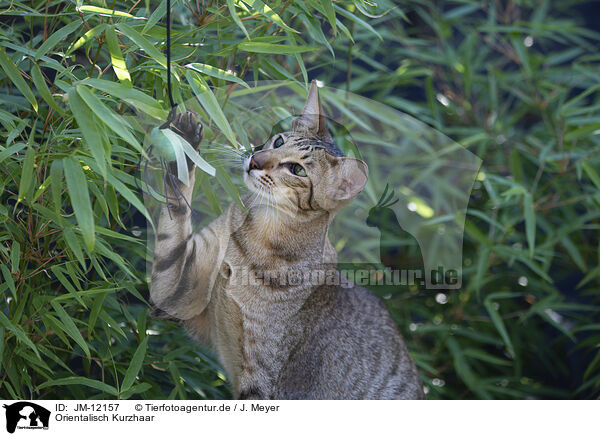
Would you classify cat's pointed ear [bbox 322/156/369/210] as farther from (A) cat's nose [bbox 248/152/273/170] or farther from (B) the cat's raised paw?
(B) the cat's raised paw

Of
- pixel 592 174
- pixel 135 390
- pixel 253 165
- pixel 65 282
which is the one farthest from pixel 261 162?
pixel 592 174

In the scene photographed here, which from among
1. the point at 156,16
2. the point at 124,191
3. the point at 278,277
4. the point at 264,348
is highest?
the point at 156,16

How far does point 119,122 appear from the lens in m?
0.87

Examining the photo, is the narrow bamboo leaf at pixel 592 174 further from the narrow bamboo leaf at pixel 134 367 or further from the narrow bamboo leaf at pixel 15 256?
the narrow bamboo leaf at pixel 15 256

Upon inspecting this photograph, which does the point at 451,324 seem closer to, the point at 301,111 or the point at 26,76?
the point at 301,111

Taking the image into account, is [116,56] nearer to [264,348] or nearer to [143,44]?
[143,44]

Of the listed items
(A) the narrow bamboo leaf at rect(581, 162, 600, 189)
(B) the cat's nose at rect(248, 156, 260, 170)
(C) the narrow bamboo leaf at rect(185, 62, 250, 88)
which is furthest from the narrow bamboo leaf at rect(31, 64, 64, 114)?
(A) the narrow bamboo leaf at rect(581, 162, 600, 189)

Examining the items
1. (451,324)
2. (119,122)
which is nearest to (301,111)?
(119,122)

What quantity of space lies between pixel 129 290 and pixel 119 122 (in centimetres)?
38

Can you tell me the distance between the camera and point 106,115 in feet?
2.84

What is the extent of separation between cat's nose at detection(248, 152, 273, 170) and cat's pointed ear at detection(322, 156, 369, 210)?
0.09m

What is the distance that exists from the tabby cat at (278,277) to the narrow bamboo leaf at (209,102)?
1.5 inches

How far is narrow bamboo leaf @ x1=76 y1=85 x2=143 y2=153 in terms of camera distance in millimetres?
853
